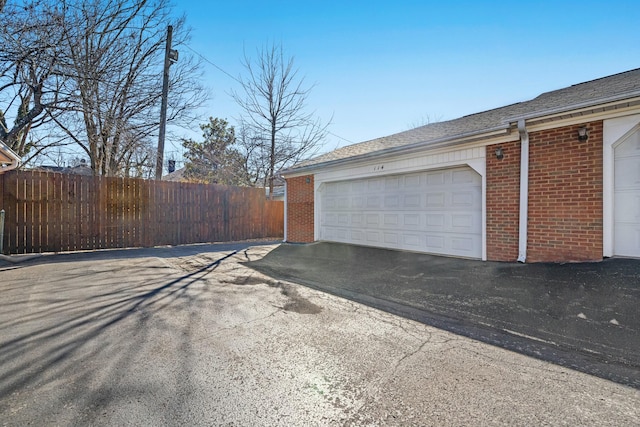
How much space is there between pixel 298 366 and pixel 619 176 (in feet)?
18.0

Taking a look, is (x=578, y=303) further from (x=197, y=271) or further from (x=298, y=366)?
(x=197, y=271)

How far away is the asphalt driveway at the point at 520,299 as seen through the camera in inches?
108

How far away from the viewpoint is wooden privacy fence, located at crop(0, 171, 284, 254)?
25.8ft

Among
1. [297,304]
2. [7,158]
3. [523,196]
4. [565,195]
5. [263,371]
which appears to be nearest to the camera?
[263,371]

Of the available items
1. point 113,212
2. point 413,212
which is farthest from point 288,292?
point 113,212

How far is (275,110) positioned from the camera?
53.5 ft

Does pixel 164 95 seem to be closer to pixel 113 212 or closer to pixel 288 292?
pixel 113 212

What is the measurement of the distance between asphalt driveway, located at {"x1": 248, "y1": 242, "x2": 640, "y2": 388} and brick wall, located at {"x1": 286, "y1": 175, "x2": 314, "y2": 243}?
3.45 meters

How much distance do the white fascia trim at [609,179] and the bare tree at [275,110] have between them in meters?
13.2

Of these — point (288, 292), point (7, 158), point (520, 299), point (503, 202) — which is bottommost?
point (288, 292)

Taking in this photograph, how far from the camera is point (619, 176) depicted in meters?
4.68

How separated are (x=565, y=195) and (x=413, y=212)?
2.89 metres

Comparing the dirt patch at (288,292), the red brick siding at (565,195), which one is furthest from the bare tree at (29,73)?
the red brick siding at (565,195)

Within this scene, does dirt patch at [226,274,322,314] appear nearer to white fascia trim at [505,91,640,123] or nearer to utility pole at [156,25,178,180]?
white fascia trim at [505,91,640,123]
